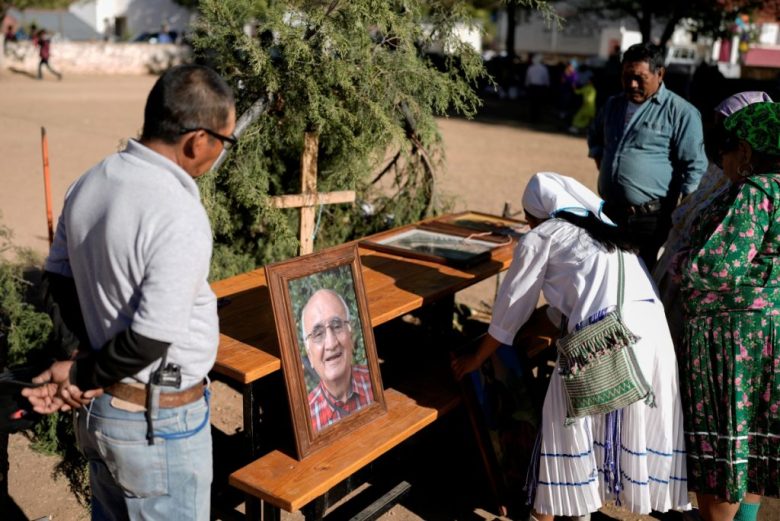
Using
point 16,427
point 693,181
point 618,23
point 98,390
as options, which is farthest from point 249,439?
point 618,23

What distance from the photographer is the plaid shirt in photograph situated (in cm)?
280

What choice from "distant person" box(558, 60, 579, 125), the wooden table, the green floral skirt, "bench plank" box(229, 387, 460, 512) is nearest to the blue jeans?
"bench plank" box(229, 387, 460, 512)

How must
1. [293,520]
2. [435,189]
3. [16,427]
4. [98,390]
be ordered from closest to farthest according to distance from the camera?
[98,390] → [16,427] → [293,520] → [435,189]

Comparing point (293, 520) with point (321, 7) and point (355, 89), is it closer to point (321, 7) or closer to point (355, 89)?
point (355, 89)

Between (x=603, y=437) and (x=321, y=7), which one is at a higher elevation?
(x=321, y=7)

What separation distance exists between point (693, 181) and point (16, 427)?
3.52 metres

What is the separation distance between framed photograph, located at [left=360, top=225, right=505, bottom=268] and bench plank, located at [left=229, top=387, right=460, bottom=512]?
0.97 metres

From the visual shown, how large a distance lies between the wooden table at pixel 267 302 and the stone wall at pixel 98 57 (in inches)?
947

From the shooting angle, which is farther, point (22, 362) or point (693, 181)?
point (693, 181)

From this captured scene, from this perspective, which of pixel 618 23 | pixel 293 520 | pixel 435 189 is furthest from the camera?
pixel 618 23

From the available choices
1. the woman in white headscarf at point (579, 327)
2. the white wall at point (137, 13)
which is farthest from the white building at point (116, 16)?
the woman in white headscarf at point (579, 327)

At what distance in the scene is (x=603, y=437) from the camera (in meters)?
2.97

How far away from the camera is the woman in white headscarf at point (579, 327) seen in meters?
2.86

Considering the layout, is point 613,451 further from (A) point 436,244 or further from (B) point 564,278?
(A) point 436,244
